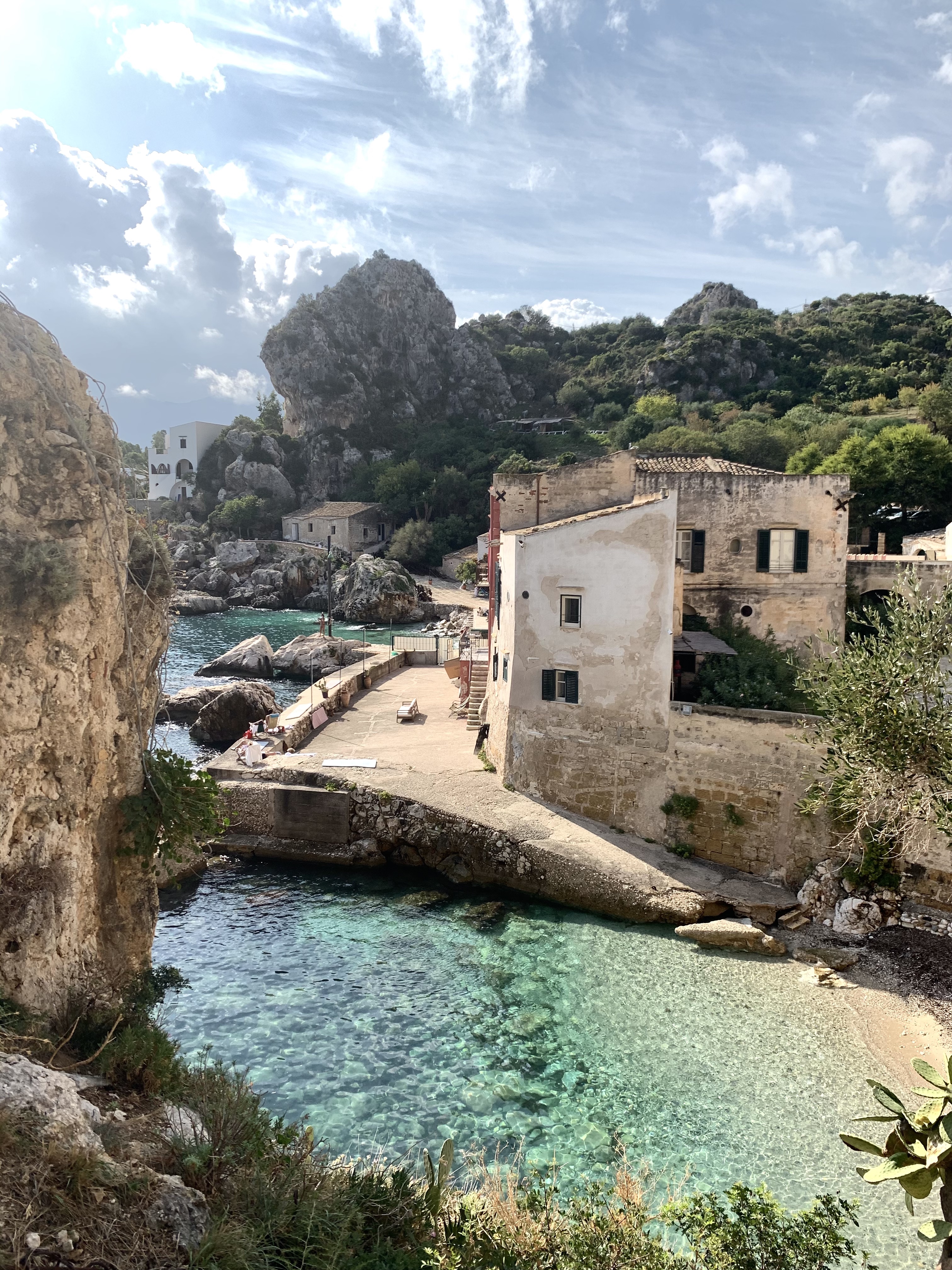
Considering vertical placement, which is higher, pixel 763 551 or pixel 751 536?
pixel 751 536

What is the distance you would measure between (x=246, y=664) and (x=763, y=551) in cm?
2731

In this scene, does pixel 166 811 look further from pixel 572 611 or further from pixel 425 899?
pixel 572 611

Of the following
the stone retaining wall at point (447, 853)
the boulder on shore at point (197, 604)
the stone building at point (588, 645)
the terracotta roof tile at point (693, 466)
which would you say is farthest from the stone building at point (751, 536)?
the boulder on shore at point (197, 604)

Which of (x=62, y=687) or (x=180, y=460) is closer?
(x=62, y=687)

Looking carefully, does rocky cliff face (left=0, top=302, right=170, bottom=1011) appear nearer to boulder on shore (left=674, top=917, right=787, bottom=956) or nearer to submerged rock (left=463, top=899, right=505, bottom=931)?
submerged rock (left=463, top=899, right=505, bottom=931)

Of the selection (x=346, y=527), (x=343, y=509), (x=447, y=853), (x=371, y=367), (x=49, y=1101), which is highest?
(x=371, y=367)

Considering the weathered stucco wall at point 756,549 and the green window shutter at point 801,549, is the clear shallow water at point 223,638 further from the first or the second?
the green window shutter at point 801,549

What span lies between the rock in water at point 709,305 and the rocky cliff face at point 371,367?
30667mm

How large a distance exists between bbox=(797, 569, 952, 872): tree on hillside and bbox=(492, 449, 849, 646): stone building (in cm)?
627

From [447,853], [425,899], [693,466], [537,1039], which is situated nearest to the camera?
[537,1039]

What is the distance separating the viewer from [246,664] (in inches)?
1565

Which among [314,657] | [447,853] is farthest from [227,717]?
[447,853]

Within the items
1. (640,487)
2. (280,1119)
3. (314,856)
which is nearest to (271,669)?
(314,856)

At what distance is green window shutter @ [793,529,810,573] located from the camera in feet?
70.6
